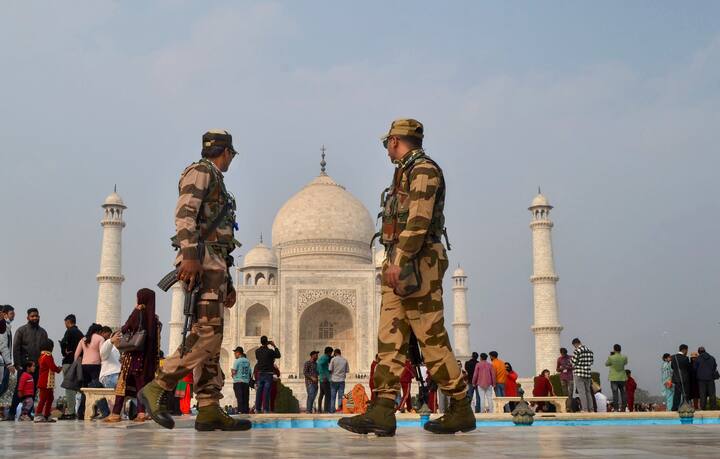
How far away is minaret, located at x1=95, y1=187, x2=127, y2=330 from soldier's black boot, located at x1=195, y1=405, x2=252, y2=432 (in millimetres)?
24955

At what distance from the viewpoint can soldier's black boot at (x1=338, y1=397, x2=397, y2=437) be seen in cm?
398

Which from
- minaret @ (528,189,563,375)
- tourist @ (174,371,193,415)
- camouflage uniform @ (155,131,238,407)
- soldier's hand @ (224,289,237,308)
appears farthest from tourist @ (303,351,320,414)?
minaret @ (528,189,563,375)

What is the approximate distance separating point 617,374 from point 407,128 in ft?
31.8

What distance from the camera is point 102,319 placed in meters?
28.7

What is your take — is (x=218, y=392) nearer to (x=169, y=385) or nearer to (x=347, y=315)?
(x=169, y=385)

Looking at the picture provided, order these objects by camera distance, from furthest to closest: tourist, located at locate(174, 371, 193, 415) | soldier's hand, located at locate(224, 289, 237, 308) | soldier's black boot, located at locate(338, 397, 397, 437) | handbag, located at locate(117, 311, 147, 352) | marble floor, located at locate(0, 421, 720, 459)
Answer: tourist, located at locate(174, 371, 193, 415), handbag, located at locate(117, 311, 147, 352), soldier's hand, located at locate(224, 289, 237, 308), soldier's black boot, located at locate(338, 397, 397, 437), marble floor, located at locate(0, 421, 720, 459)

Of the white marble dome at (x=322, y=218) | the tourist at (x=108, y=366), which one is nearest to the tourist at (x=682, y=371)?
the tourist at (x=108, y=366)

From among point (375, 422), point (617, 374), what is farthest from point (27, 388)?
point (617, 374)

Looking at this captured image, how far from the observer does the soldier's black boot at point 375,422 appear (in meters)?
3.98

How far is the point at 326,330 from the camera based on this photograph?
106ft

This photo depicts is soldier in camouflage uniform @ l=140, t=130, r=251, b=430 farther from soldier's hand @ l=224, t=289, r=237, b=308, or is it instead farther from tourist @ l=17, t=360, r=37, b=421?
tourist @ l=17, t=360, r=37, b=421

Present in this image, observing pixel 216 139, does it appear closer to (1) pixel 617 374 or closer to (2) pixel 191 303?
(2) pixel 191 303

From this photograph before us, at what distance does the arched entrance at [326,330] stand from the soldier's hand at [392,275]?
89.5 feet

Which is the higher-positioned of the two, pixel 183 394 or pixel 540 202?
pixel 540 202
